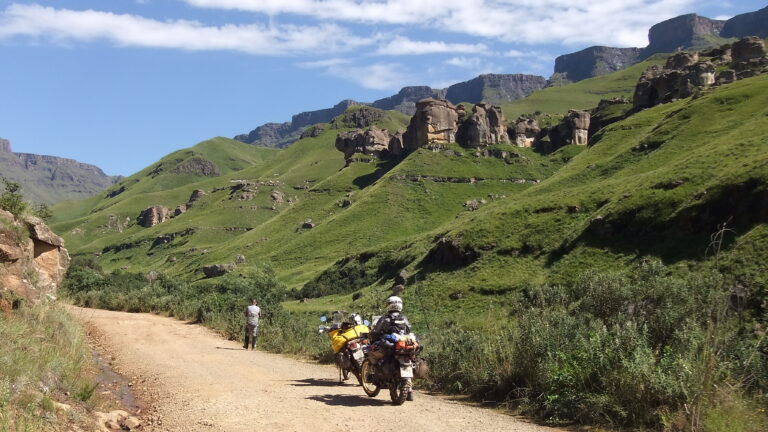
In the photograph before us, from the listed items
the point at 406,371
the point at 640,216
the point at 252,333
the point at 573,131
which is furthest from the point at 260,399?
the point at 573,131

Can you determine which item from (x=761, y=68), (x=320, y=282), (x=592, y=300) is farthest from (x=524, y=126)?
(x=592, y=300)

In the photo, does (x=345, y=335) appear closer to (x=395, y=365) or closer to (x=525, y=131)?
(x=395, y=365)

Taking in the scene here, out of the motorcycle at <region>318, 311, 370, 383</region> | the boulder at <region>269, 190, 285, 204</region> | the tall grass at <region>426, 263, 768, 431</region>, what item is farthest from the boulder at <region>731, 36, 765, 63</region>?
the boulder at <region>269, 190, 285, 204</region>

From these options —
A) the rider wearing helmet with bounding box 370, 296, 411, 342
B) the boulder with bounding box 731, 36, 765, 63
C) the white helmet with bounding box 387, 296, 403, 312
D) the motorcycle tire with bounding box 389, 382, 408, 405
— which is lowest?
the motorcycle tire with bounding box 389, 382, 408, 405

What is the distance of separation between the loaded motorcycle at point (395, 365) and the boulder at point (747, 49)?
132m

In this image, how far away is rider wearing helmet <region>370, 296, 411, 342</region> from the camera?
10719mm

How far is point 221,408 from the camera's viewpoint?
9.46 metres

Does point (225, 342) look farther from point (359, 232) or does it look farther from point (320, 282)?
point (359, 232)

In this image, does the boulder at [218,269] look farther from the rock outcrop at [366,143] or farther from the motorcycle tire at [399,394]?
the motorcycle tire at [399,394]

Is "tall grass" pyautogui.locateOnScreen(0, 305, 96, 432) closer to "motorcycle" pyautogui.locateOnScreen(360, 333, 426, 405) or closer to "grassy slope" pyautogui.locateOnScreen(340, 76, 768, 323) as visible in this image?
"motorcycle" pyautogui.locateOnScreen(360, 333, 426, 405)

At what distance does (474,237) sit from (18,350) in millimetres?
56492

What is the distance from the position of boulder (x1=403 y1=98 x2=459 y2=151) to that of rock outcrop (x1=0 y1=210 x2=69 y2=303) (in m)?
134

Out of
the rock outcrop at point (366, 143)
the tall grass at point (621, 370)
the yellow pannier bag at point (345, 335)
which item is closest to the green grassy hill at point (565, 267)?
the tall grass at point (621, 370)

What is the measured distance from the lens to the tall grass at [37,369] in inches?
272
